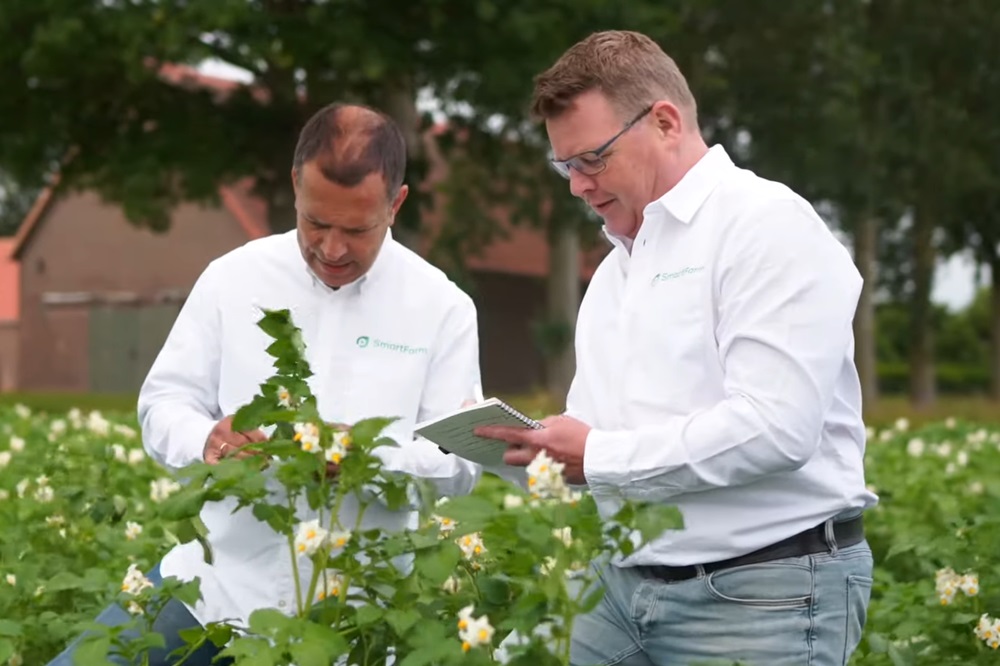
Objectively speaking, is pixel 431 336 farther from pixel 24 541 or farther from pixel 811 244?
pixel 24 541

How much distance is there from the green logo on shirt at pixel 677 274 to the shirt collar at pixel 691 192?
98 mm

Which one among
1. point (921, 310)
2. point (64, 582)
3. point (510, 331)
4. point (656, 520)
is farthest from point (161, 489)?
point (510, 331)

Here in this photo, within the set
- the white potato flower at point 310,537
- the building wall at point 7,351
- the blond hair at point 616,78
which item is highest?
the blond hair at point 616,78

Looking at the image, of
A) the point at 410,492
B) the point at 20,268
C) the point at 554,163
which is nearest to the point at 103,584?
the point at 410,492

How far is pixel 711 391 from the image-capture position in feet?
10.1

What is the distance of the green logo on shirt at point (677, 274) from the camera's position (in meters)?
3.07

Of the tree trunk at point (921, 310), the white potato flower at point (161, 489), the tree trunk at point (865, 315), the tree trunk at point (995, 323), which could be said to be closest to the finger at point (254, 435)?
the white potato flower at point (161, 489)

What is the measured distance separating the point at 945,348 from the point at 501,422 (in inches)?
2462

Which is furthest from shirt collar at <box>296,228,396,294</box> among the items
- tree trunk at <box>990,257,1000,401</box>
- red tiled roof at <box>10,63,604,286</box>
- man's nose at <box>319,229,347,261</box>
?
tree trunk at <box>990,257,1000,401</box>

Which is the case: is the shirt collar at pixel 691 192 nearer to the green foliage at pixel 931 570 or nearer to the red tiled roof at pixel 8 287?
the green foliage at pixel 931 570

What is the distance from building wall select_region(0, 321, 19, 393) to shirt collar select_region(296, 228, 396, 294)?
1901 inches

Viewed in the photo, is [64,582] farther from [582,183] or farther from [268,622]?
[582,183]

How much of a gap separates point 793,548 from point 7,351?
50.1 metres

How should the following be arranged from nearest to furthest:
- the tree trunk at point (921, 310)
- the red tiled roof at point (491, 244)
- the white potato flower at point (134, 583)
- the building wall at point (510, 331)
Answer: the white potato flower at point (134, 583), the tree trunk at point (921, 310), the red tiled roof at point (491, 244), the building wall at point (510, 331)
